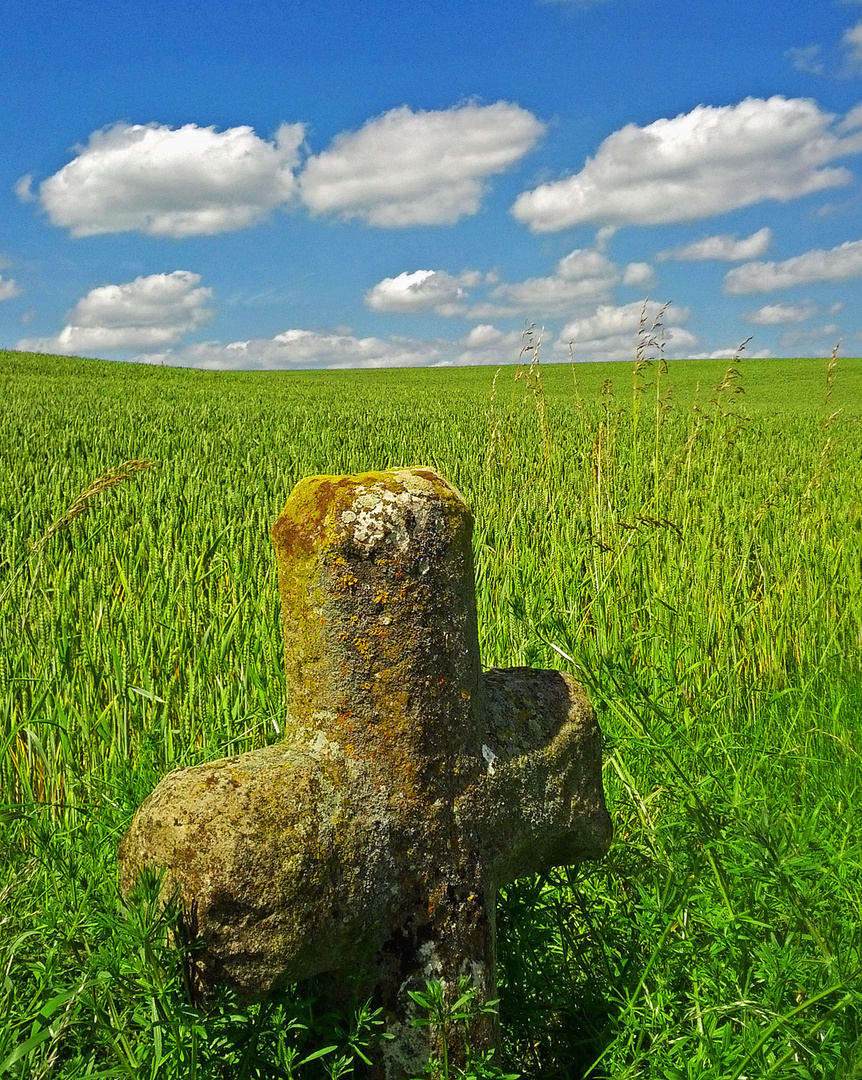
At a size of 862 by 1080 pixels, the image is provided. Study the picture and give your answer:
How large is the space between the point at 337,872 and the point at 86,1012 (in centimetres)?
61

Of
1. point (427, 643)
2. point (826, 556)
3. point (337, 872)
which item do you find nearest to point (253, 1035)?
point (337, 872)

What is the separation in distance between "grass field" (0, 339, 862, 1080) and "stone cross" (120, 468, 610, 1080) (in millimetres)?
107

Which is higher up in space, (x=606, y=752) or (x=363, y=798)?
(x=363, y=798)

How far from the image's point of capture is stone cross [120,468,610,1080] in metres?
1.33

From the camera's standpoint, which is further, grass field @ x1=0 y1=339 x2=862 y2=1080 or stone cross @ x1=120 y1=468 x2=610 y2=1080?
grass field @ x1=0 y1=339 x2=862 y2=1080

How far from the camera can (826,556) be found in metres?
5.02

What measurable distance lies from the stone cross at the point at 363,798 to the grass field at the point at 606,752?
107 millimetres

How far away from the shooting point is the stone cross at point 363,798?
4.35 feet

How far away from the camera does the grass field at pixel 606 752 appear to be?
1.43 m

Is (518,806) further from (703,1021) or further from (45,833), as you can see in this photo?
(45,833)

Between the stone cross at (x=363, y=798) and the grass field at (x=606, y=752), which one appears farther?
the grass field at (x=606, y=752)

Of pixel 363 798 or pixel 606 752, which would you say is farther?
pixel 606 752

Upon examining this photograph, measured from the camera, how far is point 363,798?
1445 millimetres

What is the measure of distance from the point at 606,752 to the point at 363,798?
108 centimetres
